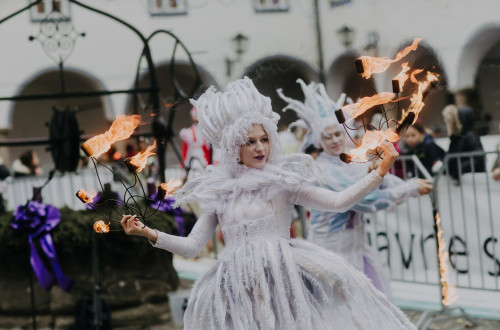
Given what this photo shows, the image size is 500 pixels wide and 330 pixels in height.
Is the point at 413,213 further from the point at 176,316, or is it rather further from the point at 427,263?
the point at 176,316

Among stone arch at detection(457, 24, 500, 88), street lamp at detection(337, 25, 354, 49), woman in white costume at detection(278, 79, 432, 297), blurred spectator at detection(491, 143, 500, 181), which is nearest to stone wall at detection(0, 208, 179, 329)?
woman in white costume at detection(278, 79, 432, 297)

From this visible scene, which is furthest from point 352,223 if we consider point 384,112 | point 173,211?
point 384,112

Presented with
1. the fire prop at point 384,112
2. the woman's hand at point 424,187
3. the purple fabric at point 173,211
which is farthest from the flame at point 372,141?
the purple fabric at point 173,211

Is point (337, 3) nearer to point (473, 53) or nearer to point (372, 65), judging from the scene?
point (473, 53)

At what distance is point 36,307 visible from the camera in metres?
6.71

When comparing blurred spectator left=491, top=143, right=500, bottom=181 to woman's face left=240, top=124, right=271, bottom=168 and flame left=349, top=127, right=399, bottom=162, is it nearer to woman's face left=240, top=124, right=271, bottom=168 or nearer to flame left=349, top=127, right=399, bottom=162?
woman's face left=240, top=124, right=271, bottom=168

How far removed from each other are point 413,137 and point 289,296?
3.61m

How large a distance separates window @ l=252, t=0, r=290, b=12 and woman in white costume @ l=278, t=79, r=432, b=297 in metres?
10.9

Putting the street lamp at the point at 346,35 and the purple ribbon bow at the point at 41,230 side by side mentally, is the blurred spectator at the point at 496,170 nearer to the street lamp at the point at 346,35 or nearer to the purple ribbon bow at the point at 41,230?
the purple ribbon bow at the point at 41,230

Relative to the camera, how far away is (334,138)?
5445mm

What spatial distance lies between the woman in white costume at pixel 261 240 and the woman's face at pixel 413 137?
3099mm

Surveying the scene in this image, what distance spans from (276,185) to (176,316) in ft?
10.3

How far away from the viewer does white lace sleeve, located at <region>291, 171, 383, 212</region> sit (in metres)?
3.60

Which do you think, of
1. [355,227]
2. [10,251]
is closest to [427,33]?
[355,227]
